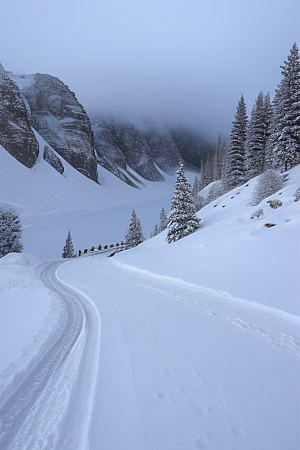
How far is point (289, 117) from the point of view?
2008 centimetres

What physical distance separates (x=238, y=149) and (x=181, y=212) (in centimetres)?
1654

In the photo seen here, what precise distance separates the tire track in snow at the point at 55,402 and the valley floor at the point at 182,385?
0.05 feet

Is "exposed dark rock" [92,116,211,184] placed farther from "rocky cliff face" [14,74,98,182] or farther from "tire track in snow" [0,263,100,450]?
"tire track in snow" [0,263,100,450]

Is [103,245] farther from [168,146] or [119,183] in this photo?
[168,146]

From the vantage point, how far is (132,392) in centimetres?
264

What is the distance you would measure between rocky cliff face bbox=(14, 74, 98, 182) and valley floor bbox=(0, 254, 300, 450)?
71011 millimetres

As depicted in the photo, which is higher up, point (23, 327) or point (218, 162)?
point (218, 162)

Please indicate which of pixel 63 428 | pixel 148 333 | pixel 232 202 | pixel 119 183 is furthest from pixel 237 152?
pixel 119 183

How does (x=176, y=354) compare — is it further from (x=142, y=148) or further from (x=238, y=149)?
(x=142, y=148)

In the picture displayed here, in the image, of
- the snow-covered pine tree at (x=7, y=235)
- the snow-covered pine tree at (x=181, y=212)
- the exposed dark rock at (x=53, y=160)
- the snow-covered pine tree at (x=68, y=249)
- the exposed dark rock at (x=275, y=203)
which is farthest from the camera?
the exposed dark rock at (x=53, y=160)

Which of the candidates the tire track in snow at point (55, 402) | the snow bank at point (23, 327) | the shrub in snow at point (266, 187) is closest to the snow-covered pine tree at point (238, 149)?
the shrub in snow at point (266, 187)

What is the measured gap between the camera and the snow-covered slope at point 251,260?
6.43 metres

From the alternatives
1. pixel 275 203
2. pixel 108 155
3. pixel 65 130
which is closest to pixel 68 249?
pixel 275 203

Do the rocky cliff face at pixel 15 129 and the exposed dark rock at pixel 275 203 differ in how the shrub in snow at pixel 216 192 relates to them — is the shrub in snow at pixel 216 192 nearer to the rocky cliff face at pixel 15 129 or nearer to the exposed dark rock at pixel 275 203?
the exposed dark rock at pixel 275 203
